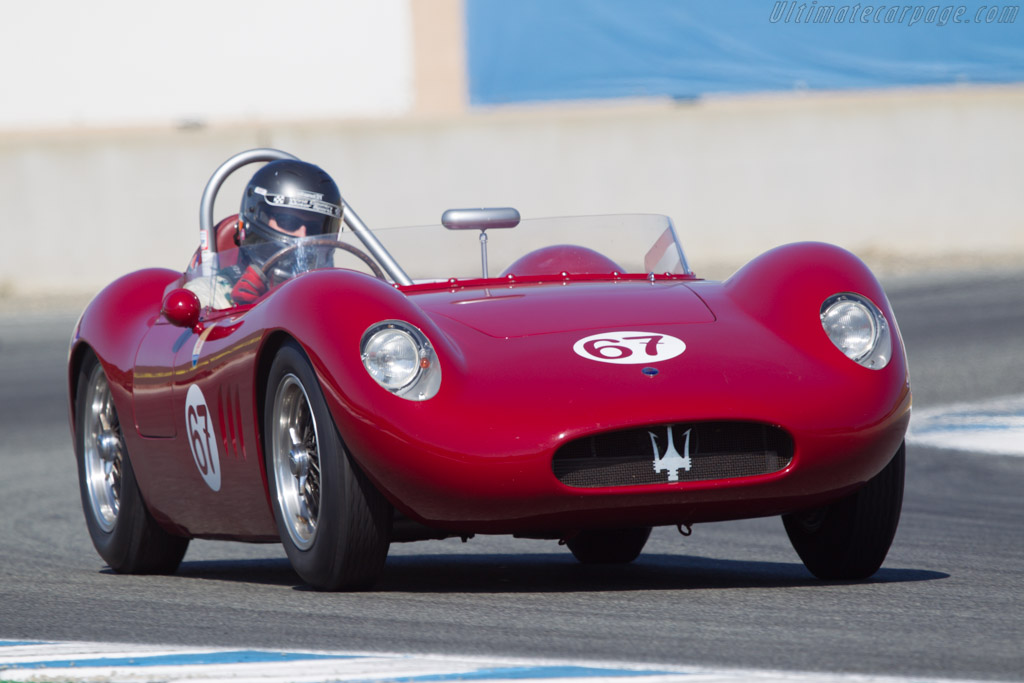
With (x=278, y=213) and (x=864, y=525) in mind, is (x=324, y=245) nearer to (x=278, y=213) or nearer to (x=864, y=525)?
(x=278, y=213)

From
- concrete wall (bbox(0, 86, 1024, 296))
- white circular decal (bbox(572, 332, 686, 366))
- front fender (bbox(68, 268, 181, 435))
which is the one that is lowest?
concrete wall (bbox(0, 86, 1024, 296))

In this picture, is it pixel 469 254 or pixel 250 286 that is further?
pixel 469 254

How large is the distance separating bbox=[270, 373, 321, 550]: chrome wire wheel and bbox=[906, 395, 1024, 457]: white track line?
19.9ft

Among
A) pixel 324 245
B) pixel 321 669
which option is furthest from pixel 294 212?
pixel 321 669

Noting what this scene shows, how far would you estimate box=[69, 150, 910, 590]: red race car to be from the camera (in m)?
4.47

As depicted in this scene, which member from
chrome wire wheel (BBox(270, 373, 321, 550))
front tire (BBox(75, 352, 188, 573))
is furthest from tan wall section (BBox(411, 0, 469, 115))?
chrome wire wheel (BBox(270, 373, 321, 550))

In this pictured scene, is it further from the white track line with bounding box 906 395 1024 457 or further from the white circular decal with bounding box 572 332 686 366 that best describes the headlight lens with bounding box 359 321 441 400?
the white track line with bounding box 906 395 1024 457

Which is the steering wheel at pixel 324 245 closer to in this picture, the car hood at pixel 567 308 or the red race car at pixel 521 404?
the red race car at pixel 521 404

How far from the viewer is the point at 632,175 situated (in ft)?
69.7

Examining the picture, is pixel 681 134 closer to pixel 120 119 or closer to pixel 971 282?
pixel 971 282

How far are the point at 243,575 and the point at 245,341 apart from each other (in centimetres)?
124

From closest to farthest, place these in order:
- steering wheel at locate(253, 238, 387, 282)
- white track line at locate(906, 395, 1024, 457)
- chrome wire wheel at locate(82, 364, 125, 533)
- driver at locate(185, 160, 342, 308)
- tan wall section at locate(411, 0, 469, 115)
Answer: steering wheel at locate(253, 238, 387, 282) < driver at locate(185, 160, 342, 308) < chrome wire wheel at locate(82, 364, 125, 533) < white track line at locate(906, 395, 1024, 457) < tan wall section at locate(411, 0, 469, 115)

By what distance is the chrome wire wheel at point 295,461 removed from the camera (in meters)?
4.84

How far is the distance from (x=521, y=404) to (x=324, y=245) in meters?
1.51
